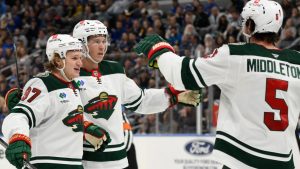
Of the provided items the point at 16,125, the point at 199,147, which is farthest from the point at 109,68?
the point at 199,147

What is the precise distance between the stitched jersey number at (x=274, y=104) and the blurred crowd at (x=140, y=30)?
2.66 meters

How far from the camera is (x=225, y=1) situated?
912cm

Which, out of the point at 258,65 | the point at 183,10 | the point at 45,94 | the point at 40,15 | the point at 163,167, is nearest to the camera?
the point at 258,65

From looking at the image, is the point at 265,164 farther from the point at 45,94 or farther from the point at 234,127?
the point at 45,94

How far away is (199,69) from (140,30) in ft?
22.5

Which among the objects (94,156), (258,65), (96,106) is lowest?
(94,156)

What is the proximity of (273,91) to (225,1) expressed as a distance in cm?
632

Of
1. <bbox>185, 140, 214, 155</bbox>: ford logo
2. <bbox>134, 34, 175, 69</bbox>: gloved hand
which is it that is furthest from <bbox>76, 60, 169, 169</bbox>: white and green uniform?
<bbox>185, 140, 214, 155</bbox>: ford logo

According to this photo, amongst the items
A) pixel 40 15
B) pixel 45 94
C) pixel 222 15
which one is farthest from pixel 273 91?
pixel 40 15

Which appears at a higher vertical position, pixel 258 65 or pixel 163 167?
pixel 258 65

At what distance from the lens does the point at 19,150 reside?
10.3 feet

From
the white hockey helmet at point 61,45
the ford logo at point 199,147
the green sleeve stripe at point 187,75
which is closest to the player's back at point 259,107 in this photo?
the green sleeve stripe at point 187,75

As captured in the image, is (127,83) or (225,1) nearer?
(127,83)

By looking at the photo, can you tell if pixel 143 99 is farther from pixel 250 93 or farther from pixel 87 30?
pixel 250 93
